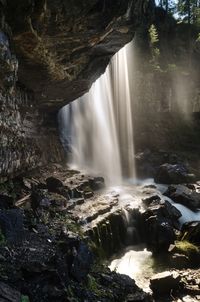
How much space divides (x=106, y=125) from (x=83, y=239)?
1990cm

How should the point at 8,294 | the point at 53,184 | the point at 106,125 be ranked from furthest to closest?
the point at 106,125 → the point at 53,184 → the point at 8,294

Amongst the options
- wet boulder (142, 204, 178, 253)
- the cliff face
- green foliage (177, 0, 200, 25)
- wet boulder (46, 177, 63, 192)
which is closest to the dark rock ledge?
wet boulder (142, 204, 178, 253)

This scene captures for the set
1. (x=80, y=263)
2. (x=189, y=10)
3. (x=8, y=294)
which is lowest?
(x=80, y=263)

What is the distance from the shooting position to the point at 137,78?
32.4 m

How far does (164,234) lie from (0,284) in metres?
10.4

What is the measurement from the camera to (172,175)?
24.1 metres

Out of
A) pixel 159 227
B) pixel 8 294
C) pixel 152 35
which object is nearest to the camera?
pixel 8 294

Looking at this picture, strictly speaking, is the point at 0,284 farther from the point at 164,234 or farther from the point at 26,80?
the point at 26,80

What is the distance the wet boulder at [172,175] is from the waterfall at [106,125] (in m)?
3.62

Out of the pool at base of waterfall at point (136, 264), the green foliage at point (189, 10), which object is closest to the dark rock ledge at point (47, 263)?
the pool at base of waterfall at point (136, 264)

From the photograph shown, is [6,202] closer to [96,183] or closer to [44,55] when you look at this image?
[44,55]

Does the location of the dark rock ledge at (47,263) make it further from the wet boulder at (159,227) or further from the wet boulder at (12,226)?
the wet boulder at (159,227)

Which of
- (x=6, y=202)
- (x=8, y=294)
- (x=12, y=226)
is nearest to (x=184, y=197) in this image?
(x=6, y=202)

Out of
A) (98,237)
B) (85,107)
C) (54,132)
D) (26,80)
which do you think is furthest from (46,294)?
(85,107)
